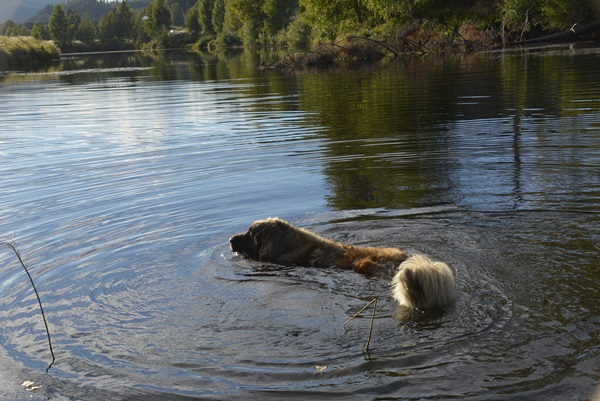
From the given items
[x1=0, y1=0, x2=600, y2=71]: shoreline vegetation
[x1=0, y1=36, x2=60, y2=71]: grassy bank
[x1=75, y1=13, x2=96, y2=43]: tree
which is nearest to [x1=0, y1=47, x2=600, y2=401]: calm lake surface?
[x1=0, y1=0, x2=600, y2=71]: shoreline vegetation

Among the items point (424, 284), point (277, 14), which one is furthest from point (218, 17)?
point (424, 284)

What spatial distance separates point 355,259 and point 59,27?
158 m

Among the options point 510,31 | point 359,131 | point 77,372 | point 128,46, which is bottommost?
point 77,372

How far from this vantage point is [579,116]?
1568 cm

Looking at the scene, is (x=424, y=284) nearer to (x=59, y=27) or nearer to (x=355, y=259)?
(x=355, y=259)

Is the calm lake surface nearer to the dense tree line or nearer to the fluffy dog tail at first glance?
the fluffy dog tail

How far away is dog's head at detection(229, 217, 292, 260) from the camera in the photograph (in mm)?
8172

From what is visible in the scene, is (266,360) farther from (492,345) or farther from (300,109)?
(300,109)

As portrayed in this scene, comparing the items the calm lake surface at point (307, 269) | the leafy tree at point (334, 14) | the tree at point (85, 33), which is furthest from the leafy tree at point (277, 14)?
the calm lake surface at point (307, 269)

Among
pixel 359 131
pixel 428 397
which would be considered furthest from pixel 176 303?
pixel 359 131

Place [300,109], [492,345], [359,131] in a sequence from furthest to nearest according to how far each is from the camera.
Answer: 1. [300,109]
2. [359,131]
3. [492,345]

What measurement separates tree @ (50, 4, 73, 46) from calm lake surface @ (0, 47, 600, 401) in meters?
143

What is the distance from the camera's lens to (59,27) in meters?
148

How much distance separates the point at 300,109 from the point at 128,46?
150258mm
